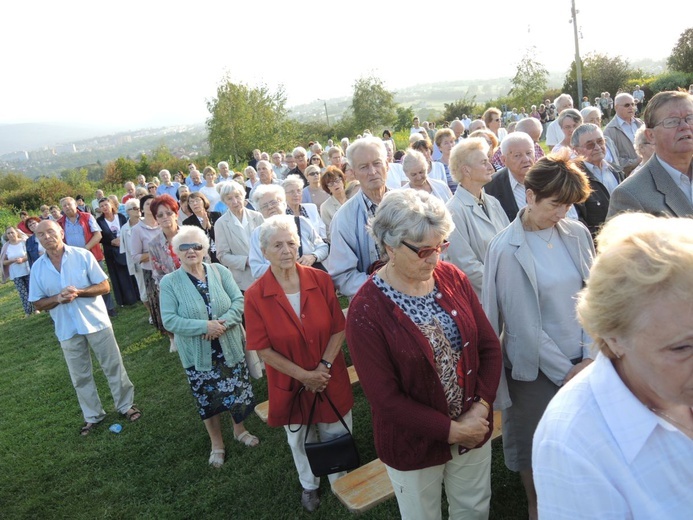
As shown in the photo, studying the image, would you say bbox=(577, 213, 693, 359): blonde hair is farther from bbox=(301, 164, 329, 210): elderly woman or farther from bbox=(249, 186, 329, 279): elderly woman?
bbox=(301, 164, 329, 210): elderly woman

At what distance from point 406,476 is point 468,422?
40 centimetres

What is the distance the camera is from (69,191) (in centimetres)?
3475

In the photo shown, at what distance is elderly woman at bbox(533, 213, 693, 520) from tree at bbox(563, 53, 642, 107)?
120 ft

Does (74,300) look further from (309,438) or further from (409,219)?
(409,219)

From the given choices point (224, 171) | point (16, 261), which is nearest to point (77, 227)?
point (16, 261)

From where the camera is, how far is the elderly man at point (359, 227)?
3691 millimetres

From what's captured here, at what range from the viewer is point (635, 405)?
1176 millimetres

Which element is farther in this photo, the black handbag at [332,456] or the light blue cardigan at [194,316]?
the light blue cardigan at [194,316]

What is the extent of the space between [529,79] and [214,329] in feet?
90.0

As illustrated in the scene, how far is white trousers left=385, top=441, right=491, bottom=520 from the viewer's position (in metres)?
2.45

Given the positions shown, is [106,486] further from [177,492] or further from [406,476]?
[406,476]

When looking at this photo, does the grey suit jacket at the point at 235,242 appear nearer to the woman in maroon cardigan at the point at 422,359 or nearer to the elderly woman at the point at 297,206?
the elderly woman at the point at 297,206

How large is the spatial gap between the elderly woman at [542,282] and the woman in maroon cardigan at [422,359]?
0.29 m

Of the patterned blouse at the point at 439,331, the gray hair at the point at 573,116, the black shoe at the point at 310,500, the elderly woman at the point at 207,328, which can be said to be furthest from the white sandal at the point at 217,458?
the gray hair at the point at 573,116
